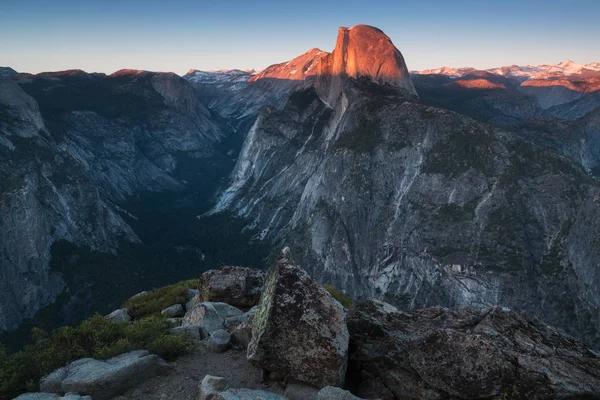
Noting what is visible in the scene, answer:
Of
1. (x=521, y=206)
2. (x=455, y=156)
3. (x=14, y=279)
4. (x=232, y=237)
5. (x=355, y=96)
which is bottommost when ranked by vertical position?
(x=232, y=237)

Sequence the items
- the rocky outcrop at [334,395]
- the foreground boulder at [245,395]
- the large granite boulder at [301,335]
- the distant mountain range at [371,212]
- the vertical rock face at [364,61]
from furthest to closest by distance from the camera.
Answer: the vertical rock face at [364,61]
the distant mountain range at [371,212]
the large granite boulder at [301,335]
the rocky outcrop at [334,395]
the foreground boulder at [245,395]

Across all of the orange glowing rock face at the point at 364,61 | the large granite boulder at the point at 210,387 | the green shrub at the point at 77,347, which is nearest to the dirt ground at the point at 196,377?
the large granite boulder at the point at 210,387

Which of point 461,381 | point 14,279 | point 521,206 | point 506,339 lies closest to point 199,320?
point 461,381

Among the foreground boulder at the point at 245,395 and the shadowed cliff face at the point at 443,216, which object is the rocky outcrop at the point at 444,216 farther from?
the foreground boulder at the point at 245,395

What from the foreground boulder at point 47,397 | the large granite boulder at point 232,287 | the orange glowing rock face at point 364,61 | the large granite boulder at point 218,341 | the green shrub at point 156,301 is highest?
the orange glowing rock face at point 364,61

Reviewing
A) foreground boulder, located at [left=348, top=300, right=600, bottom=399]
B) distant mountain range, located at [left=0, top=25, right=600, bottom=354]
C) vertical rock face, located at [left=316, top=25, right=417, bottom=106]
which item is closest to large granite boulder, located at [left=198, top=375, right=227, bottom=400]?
foreground boulder, located at [left=348, top=300, right=600, bottom=399]

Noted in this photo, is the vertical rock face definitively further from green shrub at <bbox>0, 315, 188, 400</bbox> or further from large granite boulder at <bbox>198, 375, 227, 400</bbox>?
large granite boulder at <bbox>198, 375, 227, 400</bbox>

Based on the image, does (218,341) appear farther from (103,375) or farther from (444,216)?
(444,216)

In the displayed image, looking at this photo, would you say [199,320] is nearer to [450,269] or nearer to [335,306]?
[335,306]
